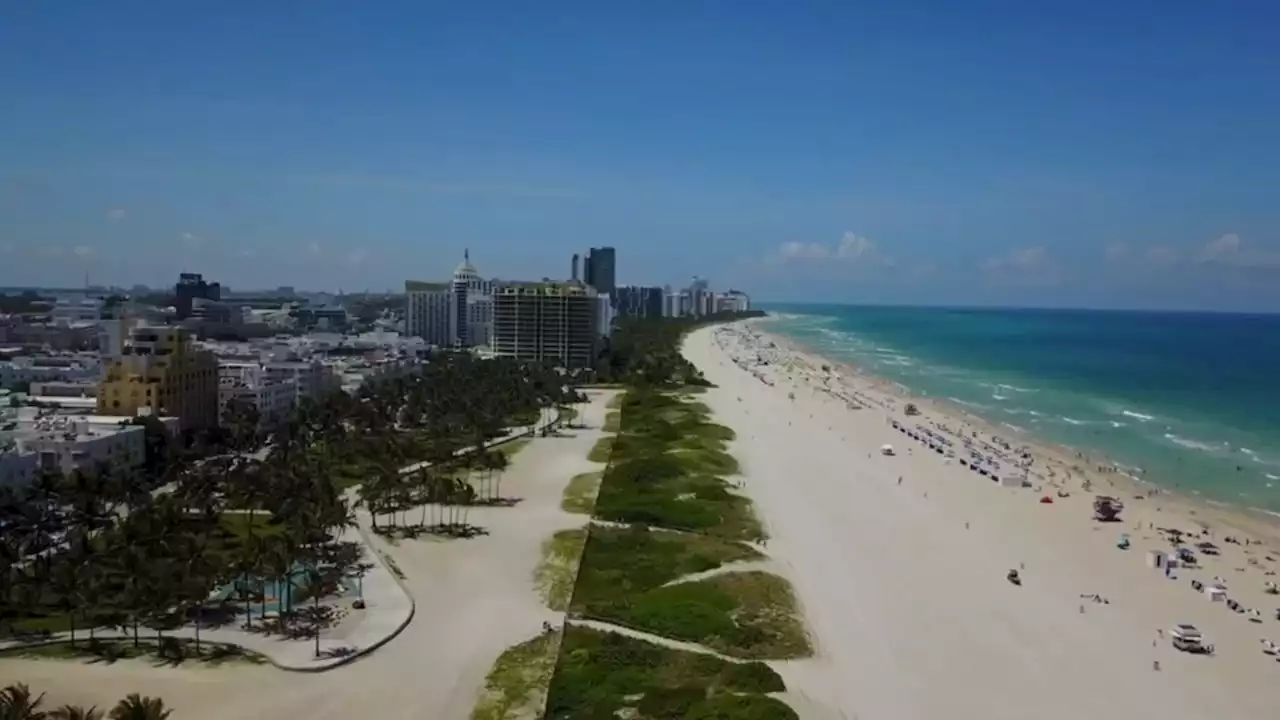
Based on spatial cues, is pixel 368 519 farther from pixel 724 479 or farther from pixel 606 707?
pixel 606 707

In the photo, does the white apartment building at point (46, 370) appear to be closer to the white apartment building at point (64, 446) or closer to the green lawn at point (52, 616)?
the white apartment building at point (64, 446)

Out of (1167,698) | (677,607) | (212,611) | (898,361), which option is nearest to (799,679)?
(677,607)

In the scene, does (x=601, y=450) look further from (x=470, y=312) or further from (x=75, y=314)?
(x=75, y=314)

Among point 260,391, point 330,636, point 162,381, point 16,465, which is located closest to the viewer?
point 330,636

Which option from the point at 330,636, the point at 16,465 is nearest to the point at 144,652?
the point at 330,636

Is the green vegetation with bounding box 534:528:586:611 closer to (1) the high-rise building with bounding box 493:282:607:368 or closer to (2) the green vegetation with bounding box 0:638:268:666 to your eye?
(2) the green vegetation with bounding box 0:638:268:666
